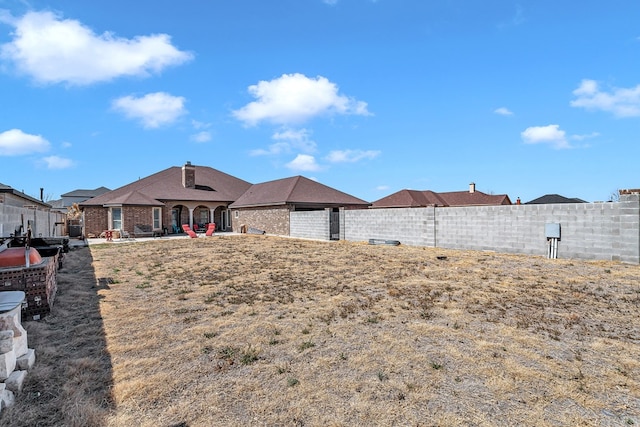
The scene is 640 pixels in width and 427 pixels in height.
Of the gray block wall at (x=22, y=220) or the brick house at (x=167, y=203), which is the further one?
the brick house at (x=167, y=203)

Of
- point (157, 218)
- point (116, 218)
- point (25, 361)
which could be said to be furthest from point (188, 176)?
point (25, 361)

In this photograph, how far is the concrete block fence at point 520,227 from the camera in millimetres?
10359

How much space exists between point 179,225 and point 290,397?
29359mm

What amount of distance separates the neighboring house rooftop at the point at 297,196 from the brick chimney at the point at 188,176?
14.3ft

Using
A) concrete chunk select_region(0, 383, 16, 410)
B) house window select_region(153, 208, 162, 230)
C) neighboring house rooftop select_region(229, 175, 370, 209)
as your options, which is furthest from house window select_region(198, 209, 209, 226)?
concrete chunk select_region(0, 383, 16, 410)

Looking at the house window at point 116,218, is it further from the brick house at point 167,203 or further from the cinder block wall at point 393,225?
the cinder block wall at point 393,225

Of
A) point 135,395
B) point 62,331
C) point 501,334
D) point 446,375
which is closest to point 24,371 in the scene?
point 135,395

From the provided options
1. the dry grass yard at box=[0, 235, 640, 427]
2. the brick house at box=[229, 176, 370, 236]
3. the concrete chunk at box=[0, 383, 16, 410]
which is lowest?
the dry grass yard at box=[0, 235, 640, 427]

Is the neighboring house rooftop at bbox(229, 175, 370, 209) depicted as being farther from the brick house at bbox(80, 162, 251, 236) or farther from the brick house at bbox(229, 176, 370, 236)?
the brick house at bbox(80, 162, 251, 236)

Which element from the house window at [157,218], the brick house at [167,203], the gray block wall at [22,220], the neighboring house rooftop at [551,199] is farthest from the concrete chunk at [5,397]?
the neighboring house rooftop at [551,199]

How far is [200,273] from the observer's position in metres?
9.53

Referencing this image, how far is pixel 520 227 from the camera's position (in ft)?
41.3

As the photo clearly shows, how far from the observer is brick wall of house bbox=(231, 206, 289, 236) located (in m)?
25.0

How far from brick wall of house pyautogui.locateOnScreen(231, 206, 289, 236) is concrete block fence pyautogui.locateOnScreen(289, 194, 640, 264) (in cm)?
737
